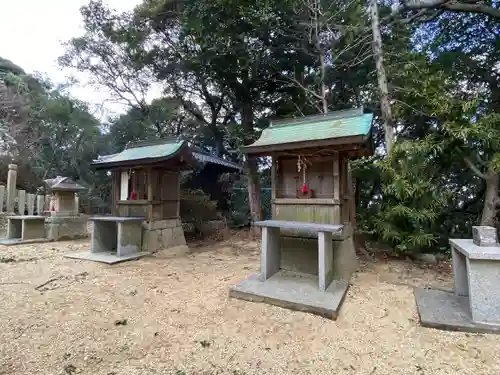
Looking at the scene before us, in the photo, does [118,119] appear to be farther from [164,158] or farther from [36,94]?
[164,158]

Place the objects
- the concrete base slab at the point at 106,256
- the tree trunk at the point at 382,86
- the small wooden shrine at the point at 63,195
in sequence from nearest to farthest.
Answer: the concrete base slab at the point at 106,256, the tree trunk at the point at 382,86, the small wooden shrine at the point at 63,195

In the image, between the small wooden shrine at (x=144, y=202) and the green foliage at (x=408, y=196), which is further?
the small wooden shrine at (x=144, y=202)

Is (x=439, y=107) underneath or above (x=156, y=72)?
underneath

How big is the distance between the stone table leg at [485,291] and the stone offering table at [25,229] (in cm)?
992

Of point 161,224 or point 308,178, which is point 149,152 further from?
point 308,178

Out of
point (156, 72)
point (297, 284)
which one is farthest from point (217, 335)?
point (156, 72)

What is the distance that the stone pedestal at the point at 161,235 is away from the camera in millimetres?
6469

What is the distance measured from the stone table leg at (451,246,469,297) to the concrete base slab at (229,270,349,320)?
1.48m

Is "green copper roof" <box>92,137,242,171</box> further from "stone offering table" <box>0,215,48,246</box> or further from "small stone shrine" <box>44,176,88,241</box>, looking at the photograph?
"stone offering table" <box>0,215,48,246</box>

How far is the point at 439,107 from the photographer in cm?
535

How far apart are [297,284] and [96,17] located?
12347 millimetres

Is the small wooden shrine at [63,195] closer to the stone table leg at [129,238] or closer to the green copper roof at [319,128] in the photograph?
the stone table leg at [129,238]

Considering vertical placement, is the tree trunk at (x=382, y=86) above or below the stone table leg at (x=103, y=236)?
above

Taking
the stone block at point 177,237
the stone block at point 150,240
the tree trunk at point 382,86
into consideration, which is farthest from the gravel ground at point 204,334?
the tree trunk at point 382,86
